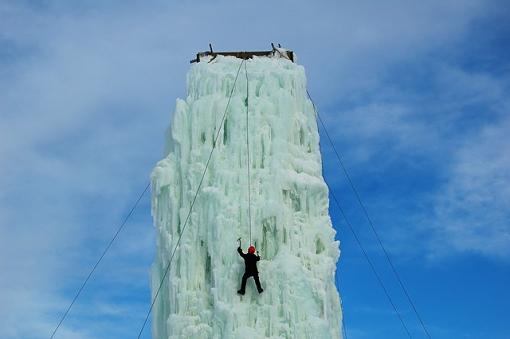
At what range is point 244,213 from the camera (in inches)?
1184

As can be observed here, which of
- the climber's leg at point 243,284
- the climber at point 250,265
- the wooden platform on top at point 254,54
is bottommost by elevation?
the climber's leg at point 243,284

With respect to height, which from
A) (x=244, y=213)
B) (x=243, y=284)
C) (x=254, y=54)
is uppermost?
(x=254, y=54)

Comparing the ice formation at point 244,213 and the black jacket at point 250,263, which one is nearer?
the black jacket at point 250,263

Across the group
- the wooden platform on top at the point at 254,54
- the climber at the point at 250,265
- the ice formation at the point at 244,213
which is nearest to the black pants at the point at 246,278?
the climber at the point at 250,265

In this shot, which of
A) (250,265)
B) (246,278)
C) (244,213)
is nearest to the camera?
(250,265)

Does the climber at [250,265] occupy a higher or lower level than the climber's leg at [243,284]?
higher

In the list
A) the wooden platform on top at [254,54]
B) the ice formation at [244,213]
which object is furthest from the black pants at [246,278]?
the wooden platform on top at [254,54]

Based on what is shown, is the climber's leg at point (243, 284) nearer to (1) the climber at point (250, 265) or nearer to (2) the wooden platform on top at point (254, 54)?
(1) the climber at point (250, 265)

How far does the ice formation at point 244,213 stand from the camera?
2914 cm

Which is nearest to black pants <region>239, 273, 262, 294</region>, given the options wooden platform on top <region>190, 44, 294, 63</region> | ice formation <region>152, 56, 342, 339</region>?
ice formation <region>152, 56, 342, 339</region>

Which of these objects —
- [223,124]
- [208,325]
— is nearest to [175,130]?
[223,124]

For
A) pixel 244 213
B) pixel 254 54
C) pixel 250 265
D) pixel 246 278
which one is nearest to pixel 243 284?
pixel 246 278

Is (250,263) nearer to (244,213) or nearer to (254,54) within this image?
(244,213)

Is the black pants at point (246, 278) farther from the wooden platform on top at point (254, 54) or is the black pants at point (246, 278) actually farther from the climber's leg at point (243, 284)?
the wooden platform on top at point (254, 54)
